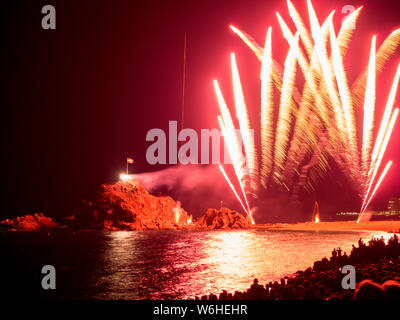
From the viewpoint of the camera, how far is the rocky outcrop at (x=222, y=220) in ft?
622

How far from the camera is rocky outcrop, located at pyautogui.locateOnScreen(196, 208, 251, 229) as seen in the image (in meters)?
190

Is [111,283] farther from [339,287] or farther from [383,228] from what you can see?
[383,228]

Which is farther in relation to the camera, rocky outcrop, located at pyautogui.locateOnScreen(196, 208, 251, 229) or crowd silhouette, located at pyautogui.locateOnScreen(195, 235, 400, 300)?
rocky outcrop, located at pyautogui.locateOnScreen(196, 208, 251, 229)

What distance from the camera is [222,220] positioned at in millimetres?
191125

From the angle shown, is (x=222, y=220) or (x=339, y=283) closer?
(x=339, y=283)

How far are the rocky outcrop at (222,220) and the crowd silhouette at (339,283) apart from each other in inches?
6700

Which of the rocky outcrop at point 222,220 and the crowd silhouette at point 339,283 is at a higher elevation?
the crowd silhouette at point 339,283

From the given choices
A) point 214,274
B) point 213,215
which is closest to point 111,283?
point 214,274

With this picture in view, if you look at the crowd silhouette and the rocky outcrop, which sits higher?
the crowd silhouette

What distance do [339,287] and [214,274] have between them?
45.1 feet

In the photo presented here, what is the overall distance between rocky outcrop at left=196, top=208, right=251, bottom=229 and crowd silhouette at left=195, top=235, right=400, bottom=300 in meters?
170

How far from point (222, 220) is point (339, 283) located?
180634mm

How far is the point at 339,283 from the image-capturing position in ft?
45.6
